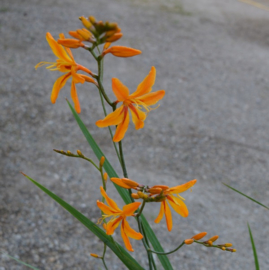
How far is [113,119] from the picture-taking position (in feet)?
2.15

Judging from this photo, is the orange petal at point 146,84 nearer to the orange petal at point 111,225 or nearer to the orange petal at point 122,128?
the orange petal at point 122,128

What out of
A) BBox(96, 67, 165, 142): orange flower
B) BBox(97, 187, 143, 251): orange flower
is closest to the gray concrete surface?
BBox(97, 187, 143, 251): orange flower

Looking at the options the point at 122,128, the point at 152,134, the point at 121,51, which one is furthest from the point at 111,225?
the point at 152,134

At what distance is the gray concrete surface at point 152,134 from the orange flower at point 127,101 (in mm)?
1193

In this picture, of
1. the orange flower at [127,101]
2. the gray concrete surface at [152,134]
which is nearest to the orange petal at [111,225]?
the orange flower at [127,101]

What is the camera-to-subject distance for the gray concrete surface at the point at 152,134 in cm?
185

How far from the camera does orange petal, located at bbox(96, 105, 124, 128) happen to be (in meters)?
0.65

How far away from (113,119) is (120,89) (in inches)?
2.0

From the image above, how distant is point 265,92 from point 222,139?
2.62 feet

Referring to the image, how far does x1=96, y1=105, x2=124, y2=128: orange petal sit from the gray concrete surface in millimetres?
1202

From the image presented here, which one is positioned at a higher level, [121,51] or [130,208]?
[121,51]

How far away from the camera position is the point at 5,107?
259 cm

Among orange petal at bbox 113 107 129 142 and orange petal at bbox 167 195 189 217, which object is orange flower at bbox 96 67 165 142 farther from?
orange petal at bbox 167 195 189 217

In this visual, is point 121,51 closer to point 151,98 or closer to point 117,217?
→ point 151,98
